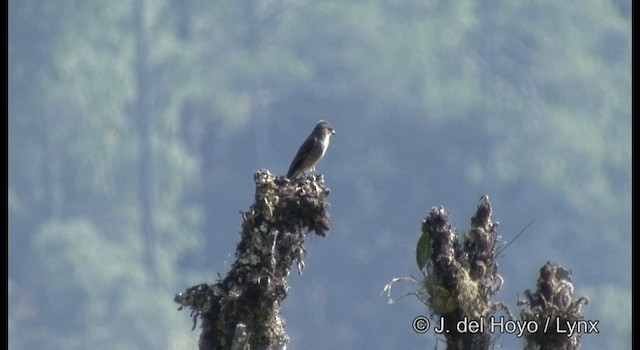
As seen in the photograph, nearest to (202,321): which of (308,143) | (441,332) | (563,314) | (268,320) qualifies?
(268,320)

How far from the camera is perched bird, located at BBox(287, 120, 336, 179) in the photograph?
29797 mm

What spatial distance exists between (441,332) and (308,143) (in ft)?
32.3

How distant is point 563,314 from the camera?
20703mm

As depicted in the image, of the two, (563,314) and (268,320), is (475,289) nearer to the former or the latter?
(563,314)

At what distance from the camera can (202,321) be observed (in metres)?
21.2

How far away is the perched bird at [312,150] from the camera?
97.8ft

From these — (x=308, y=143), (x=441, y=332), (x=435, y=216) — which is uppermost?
(x=308, y=143)

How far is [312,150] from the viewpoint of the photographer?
30234 mm

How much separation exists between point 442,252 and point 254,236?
6.77ft
